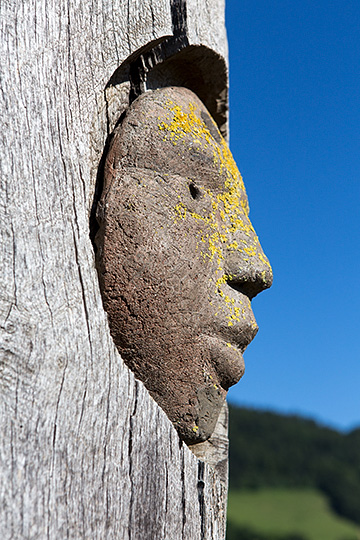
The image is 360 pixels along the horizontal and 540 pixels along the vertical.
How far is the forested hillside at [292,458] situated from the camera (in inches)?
1048

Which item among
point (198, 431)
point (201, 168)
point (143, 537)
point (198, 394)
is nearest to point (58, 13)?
point (201, 168)

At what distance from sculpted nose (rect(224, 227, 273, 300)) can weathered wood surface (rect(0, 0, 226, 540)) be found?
24.1 inches

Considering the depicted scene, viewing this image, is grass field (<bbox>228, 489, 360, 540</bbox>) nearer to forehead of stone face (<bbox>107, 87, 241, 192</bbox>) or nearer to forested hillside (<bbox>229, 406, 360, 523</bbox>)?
forested hillside (<bbox>229, 406, 360, 523</bbox>)

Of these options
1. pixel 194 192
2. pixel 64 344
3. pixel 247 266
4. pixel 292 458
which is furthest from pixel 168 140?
pixel 292 458

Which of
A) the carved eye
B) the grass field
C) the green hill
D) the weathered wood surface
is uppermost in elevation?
the green hill

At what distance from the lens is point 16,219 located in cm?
179

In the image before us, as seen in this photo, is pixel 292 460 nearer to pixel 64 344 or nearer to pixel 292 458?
pixel 292 458

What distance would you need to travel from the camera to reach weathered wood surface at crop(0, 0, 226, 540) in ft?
5.63

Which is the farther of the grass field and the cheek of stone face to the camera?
the grass field

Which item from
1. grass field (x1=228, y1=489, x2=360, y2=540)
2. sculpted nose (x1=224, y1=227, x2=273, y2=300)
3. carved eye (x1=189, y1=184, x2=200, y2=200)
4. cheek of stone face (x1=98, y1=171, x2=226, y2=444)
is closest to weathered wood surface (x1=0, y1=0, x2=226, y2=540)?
cheek of stone face (x1=98, y1=171, x2=226, y2=444)

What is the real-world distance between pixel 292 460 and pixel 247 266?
27124mm

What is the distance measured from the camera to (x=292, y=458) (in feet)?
90.3

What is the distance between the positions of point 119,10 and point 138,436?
61.1 inches

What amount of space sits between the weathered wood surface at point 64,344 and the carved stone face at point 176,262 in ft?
0.28
